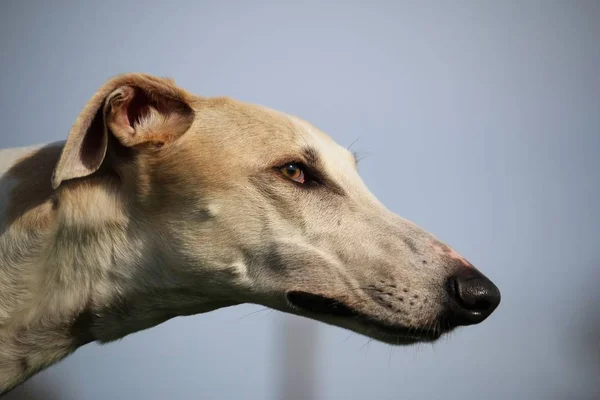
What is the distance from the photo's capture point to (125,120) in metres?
1.27

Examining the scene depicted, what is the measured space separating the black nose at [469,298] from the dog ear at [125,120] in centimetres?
76

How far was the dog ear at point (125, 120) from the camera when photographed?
1130 millimetres

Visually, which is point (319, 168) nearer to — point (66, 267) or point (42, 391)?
point (66, 267)

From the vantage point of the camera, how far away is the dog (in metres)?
1.15

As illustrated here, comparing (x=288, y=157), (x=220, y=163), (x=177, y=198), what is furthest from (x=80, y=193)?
(x=288, y=157)

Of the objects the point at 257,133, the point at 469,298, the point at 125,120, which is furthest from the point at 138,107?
the point at 469,298

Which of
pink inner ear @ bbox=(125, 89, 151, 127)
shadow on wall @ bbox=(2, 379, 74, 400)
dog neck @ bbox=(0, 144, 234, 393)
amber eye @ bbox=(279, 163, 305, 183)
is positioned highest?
pink inner ear @ bbox=(125, 89, 151, 127)

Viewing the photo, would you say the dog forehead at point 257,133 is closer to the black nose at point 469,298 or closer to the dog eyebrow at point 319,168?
the dog eyebrow at point 319,168

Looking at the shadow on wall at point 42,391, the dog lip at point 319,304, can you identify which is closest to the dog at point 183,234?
the dog lip at point 319,304

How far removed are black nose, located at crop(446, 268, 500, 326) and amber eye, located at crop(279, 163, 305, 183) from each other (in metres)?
0.43

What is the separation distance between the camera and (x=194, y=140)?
4.15ft

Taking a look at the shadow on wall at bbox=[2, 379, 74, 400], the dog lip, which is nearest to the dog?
the dog lip

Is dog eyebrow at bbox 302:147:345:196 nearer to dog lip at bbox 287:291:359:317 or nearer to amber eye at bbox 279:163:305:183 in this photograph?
amber eye at bbox 279:163:305:183

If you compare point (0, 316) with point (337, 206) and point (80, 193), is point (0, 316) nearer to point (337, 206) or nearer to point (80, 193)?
point (80, 193)
